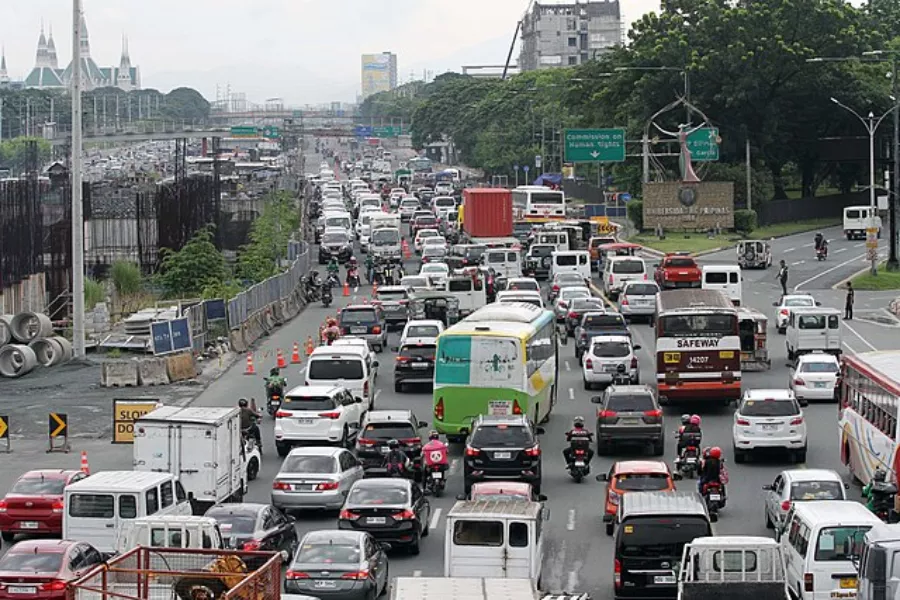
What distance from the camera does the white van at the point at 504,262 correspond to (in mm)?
76688

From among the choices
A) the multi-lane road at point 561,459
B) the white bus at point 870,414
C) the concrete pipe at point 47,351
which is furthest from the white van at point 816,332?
the concrete pipe at point 47,351

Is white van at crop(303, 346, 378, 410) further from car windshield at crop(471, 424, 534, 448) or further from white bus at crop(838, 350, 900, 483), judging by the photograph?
white bus at crop(838, 350, 900, 483)

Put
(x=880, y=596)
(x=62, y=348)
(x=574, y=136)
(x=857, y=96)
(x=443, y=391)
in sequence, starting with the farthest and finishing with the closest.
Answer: (x=857, y=96), (x=574, y=136), (x=62, y=348), (x=443, y=391), (x=880, y=596)

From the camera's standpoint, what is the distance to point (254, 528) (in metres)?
26.5

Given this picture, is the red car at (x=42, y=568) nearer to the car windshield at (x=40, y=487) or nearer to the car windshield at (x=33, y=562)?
the car windshield at (x=33, y=562)

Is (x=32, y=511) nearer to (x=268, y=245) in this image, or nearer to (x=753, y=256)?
(x=753, y=256)

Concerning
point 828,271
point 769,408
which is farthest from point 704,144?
point 769,408

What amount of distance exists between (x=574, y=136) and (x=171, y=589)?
8606 centimetres

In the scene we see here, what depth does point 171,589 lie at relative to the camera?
55.2 ft

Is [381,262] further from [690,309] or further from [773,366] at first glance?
[690,309]

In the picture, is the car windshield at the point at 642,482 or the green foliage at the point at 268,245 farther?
the green foliage at the point at 268,245

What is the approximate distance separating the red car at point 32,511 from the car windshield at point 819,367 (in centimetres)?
2051

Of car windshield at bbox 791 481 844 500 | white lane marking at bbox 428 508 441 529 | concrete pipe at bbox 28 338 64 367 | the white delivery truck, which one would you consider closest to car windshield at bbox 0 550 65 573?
the white delivery truck

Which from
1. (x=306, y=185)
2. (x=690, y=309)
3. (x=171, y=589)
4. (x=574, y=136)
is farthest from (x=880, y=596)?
(x=306, y=185)
